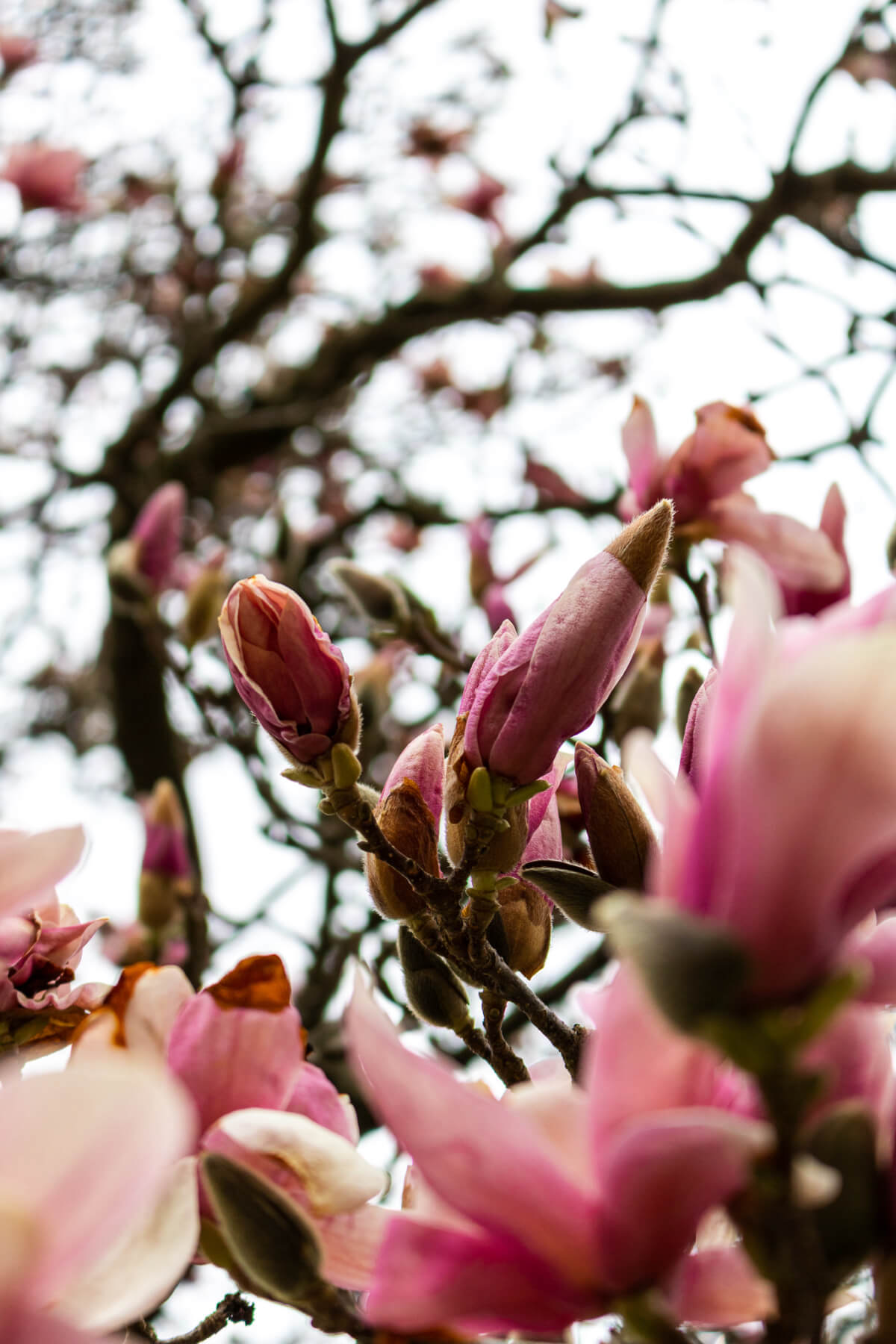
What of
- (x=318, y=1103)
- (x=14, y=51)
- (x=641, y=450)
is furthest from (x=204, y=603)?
(x=14, y=51)

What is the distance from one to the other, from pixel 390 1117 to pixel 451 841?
0.25 meters

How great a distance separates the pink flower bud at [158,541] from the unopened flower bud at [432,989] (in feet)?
4.05

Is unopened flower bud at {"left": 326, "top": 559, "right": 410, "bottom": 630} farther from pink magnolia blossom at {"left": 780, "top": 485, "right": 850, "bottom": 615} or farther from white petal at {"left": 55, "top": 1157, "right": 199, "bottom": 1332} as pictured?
white petal at {"left": 55, "top": 1157, "right": 199, "bottom": 1332}

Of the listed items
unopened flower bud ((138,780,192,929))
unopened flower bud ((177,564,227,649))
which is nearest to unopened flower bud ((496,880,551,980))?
unopened flower bud ((138,780,192,929))

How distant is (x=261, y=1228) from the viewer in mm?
313

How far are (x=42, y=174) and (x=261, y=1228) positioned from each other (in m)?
3.39

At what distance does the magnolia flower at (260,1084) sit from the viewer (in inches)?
13.6

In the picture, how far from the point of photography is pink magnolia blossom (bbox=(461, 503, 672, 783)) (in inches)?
18.2

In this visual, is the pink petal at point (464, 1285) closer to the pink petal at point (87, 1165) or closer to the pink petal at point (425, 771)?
the pink petal at point (87, 1165)

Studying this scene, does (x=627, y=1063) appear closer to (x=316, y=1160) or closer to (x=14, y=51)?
(x=316, y=1160)

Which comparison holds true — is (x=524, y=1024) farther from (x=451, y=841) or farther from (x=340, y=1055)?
(x=451, y=841)

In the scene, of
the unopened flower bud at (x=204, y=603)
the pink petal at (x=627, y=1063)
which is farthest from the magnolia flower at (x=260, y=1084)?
the unopened flower bud at (x=204, y=603)

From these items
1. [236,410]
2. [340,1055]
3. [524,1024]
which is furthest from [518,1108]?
[236,410]

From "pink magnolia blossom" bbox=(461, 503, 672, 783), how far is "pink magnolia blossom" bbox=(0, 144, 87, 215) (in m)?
3.19
